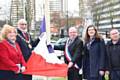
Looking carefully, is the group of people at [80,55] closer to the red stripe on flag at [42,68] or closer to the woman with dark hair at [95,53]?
the woman with dark hair at [95,53]

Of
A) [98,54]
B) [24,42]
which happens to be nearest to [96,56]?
[98,54]

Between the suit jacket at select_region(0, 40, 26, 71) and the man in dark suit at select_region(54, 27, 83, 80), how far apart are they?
2003 millimetres

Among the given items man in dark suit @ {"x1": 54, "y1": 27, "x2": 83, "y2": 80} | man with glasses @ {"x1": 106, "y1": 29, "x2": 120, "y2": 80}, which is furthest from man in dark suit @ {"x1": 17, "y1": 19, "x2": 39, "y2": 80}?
man with glasses @ {"x1": 106, "y1": 29, "x2": 120, "y2": 80}

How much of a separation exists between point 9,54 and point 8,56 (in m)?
0.05

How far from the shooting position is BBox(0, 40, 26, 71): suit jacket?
886cm

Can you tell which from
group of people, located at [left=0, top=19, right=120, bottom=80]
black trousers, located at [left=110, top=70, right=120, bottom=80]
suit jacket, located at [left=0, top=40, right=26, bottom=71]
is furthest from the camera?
black trousers, located at [left=110, top=70, right=120, bottom=80]

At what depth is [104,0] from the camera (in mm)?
69000

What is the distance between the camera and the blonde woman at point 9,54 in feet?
29.1

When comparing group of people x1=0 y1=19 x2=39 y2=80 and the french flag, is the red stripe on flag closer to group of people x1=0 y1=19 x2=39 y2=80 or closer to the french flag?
the french flag

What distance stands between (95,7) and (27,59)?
57040 mm

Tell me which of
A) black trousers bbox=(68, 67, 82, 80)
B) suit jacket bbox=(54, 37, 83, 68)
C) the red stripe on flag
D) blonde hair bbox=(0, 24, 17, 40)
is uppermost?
blonde hair bbox=(0, 24, 17, 40)

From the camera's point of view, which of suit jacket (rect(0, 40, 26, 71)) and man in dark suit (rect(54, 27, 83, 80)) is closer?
suit jacket (rect(0, 40, 26, 71))

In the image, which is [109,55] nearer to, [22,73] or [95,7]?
[22,73]

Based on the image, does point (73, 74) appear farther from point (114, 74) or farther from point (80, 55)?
point (114, 74)
